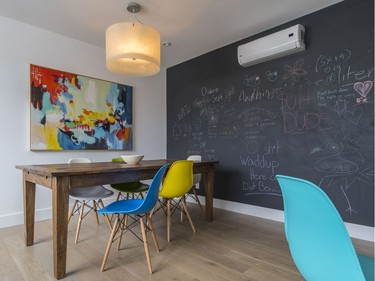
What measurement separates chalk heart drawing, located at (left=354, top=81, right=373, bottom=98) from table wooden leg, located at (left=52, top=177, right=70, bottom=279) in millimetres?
2846

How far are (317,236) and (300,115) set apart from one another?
2334 millimetres

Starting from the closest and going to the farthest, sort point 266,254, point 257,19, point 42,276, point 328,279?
point 328,279 < point 42,276 < point 266,254 < point 257,19

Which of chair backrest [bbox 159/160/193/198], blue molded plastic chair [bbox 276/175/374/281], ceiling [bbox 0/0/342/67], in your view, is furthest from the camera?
ceiling [bbox 0/0/342/67]

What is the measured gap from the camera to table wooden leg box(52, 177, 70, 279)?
1.72 meters

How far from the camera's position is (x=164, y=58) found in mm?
4258

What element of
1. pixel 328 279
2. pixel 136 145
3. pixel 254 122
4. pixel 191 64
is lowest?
pixel 328 279

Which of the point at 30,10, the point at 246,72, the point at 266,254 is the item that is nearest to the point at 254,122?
the point at 246,72

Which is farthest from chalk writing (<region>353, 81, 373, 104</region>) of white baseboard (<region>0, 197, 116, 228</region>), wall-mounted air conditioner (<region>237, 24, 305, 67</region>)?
white baseboard (<region>0, 197, 116, 228</region>)

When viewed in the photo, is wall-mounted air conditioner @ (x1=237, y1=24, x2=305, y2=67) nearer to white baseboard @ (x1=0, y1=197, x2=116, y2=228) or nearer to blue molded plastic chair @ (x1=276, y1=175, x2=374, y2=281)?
blue molded plastic chair @ (x1=276, y1=175, x2=374, y2=281)

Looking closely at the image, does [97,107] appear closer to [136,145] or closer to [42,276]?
[136,145]

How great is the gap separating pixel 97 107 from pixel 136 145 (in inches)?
37.4

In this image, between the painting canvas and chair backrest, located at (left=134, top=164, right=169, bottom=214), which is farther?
the painting canvas

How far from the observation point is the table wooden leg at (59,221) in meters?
1.72

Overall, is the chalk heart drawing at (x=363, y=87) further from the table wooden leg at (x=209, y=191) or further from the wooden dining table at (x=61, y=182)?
the wooden dining table at (x=61, y=182)
